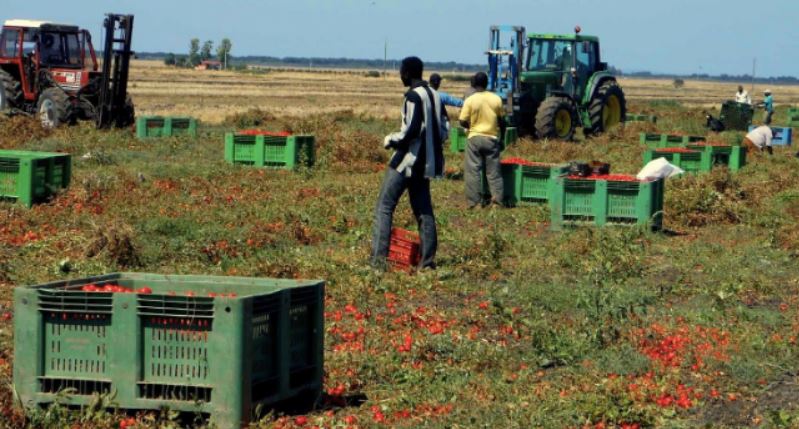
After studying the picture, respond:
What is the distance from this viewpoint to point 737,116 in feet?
123

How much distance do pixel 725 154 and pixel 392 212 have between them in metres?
11.4

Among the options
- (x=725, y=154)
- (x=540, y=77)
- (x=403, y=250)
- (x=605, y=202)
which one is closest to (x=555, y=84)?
(x=540, y=77)

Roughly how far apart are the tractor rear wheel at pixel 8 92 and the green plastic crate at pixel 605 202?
1711 cm

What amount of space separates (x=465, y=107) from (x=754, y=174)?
7139 mm

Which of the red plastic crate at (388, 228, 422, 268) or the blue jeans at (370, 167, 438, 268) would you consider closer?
the blue jeans at (370, 167, 438, 268)

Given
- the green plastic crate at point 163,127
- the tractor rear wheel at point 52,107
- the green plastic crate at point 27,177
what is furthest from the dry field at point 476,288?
the tractor rear wheel at point 52,107

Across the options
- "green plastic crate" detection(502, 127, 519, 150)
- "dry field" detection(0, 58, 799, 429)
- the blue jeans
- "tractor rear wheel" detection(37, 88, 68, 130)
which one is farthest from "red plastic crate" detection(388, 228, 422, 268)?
"tractor rear wheel" detection(37, 88, 68, 130)

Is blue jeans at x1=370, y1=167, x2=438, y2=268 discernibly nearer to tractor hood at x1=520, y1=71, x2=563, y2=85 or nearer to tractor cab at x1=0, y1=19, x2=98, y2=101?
tractor hood at x1=520, y1=71, x2=563, y2=85

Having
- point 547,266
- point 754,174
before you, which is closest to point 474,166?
point 547,266

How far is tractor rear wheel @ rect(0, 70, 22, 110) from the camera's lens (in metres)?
27.9

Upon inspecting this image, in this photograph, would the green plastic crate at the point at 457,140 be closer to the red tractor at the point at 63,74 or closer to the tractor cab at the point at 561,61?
the tractor cab at the point at 561,61

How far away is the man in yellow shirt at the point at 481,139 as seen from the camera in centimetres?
1609

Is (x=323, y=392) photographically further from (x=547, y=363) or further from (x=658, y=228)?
(x=658, y=228)

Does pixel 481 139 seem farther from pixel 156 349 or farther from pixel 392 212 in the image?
pixel 156 349
